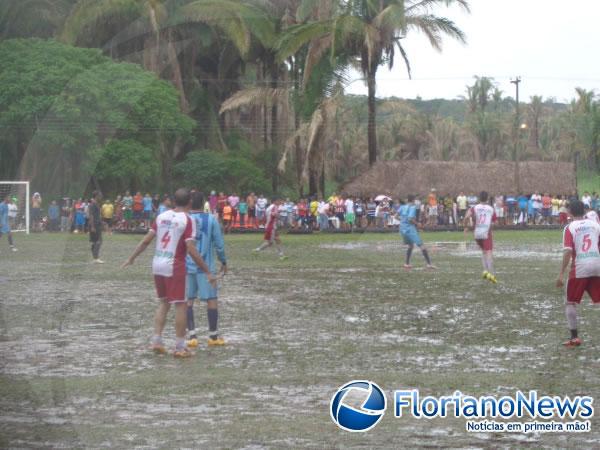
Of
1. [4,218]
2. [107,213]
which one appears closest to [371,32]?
[107,213]

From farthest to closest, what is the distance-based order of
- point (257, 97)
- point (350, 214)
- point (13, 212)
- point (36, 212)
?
1. point (257, 97)
2. point (350, 214)
3. point (36, 212)
4. point (13, 212)

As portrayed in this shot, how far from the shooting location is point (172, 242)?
11.6 meters

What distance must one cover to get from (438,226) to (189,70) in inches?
666

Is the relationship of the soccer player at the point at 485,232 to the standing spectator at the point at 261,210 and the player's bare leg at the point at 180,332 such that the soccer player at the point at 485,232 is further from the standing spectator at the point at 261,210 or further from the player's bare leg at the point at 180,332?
the standing spectator at the point at 261,210

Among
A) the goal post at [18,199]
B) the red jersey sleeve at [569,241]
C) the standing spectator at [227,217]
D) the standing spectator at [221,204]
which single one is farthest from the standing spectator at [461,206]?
the red jersey sleeve at [569,241]

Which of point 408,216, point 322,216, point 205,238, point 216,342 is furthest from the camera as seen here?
point 322,216

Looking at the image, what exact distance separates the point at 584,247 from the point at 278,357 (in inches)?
143

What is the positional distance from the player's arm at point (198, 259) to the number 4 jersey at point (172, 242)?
46 mm

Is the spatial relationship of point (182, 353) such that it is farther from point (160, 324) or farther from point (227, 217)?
point (227, 217)

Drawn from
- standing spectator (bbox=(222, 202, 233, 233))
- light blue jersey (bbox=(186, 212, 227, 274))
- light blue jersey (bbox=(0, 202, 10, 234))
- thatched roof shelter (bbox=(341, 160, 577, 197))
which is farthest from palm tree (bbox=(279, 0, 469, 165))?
light blue jersey (bbox=(186, 212, 227, 274))

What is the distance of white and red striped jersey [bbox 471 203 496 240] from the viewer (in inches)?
794

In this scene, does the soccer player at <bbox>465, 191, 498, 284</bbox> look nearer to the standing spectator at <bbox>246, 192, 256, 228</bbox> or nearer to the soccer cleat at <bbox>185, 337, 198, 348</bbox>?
the soccer cleat at <bbox>185, 337, 198, 348</bbox>

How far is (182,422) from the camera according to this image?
8297 mm

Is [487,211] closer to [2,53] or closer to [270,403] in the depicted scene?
[270,403]
